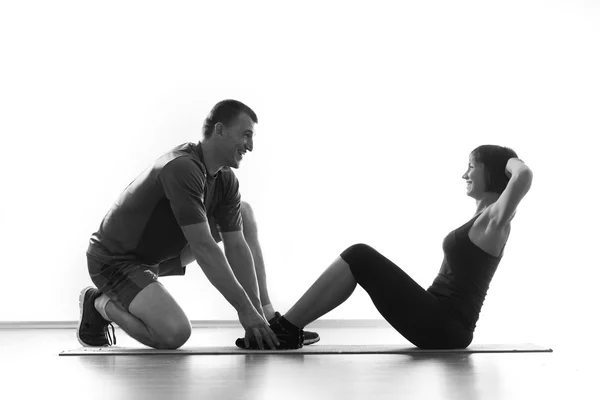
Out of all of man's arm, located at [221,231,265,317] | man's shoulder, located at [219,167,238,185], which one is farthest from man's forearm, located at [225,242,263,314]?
man's shoulder, located at [219,167,238,185]

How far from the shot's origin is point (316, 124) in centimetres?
434

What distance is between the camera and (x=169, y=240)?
2.65 metres

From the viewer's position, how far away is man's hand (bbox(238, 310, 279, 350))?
236 centimetres

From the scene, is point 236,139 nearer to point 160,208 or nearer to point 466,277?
point 160,208

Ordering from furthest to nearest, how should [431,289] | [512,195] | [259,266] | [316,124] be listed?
[316,124]
[259,266]
[431,289]
[512,195]

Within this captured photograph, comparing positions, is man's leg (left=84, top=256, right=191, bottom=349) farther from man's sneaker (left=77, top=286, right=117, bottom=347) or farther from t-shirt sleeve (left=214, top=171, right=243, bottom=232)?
t-shirt sleeve (left=214, top=171, right=243, bottom=232)

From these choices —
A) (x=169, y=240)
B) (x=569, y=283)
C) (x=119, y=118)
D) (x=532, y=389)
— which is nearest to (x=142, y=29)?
(x=119, y=118)

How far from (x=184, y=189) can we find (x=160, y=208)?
0.22m

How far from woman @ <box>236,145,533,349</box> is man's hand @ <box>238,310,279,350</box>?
0.02m

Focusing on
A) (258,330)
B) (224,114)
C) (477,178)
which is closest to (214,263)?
(258,330)

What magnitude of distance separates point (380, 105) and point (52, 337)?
2229mm

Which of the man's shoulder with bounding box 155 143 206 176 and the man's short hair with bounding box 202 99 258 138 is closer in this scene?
the man's shoulder with bounding box 155 143 206 176

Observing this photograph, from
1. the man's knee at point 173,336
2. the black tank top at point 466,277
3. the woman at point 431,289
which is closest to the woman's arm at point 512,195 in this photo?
the woman at point 431,289

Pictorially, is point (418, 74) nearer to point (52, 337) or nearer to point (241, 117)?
point (241, 117)
